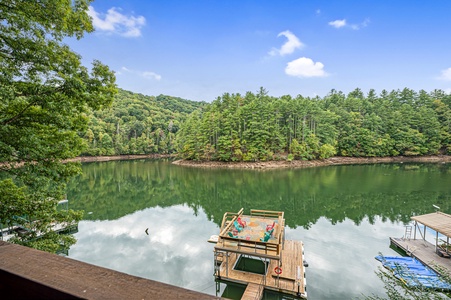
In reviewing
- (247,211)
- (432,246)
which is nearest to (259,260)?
(247,211)

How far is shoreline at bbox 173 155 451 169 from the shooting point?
31.3 metres

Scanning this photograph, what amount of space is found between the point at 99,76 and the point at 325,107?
46.2 metres

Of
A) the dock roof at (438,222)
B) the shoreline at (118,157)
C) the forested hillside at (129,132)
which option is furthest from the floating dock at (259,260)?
the forested hillside at (129,132)

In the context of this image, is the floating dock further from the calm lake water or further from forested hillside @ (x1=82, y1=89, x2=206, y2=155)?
forested hillside @ (x1=82, y1=89, x2=206, y2=155)

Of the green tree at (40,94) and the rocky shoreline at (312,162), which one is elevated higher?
the green tree at (40,94)

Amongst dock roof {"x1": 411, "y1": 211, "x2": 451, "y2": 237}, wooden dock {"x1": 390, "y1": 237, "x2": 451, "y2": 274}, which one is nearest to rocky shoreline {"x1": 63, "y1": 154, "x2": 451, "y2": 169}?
wooden dock {"x1": 390, "y1": 237, "x2": 451, "y2": 274}

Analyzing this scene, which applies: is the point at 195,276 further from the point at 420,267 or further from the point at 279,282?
the point at 420,267

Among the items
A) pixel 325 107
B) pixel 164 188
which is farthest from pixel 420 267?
pixel 325 107

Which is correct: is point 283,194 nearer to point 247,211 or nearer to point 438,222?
point 247,211

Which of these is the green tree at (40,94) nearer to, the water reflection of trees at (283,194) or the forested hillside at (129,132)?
the water reflection of trees at (283,194)

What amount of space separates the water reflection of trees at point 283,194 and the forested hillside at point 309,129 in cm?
654

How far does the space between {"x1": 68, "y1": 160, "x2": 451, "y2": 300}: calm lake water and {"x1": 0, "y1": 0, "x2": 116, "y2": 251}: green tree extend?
5197 mm

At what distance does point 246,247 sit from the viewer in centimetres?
750

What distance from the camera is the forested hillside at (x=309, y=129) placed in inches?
1300
